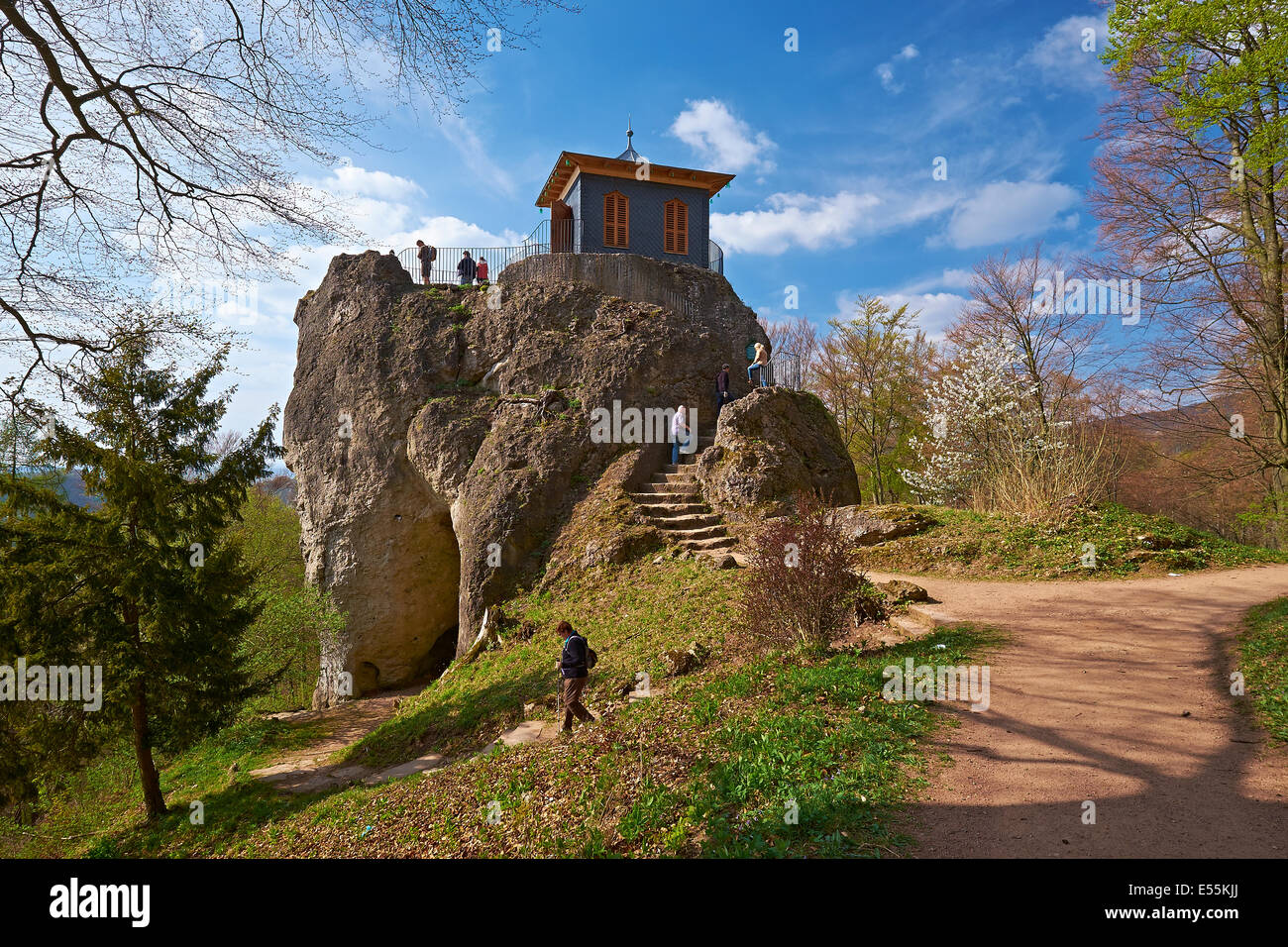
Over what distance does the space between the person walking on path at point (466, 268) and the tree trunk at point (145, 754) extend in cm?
1652

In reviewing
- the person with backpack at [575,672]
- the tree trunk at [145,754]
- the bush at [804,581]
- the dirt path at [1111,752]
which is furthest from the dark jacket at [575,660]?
the tree trunk at [145,754]

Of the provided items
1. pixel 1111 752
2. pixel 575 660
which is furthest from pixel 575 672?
pixel 1111 752

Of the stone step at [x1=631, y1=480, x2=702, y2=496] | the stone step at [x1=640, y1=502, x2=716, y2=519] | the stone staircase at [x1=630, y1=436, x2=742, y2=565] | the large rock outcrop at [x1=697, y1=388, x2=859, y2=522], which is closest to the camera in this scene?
the stone staircase at [x1=630, y1=436, x2=742, y2=565]

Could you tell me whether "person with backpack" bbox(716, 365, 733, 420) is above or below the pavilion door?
below

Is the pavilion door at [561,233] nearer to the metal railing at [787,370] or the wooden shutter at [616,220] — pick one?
the wooden shutter at [616,220]

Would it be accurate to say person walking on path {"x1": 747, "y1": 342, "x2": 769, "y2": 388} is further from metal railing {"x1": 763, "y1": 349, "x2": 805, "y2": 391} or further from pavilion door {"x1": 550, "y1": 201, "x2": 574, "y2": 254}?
pavilion door {"x1": 550, "y1": 201, "x2": 574, "y2": 254}

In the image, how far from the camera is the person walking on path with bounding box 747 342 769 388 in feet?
58.3

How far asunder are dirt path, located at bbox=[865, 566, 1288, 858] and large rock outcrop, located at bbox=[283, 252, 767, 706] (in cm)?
1097

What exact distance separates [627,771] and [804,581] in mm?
3249

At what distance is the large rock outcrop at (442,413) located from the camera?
17.2 meters

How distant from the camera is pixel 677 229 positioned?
24.3 metres

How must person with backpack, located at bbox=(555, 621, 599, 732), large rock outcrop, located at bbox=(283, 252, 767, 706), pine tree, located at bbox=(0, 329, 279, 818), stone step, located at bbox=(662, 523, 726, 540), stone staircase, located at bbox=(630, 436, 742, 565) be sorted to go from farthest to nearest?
large rock outcrop, located at bbox=(283, 252, 767, 706)
stone step, located at bbox=(662, 523, 726, 540)
stone staircase, located at bbox=(630, 436, 742, 565)
pine tree, located at bbox=(0, 329, 279, 818)
person with backpack, located at bbox=(555, 621, 599, 732)

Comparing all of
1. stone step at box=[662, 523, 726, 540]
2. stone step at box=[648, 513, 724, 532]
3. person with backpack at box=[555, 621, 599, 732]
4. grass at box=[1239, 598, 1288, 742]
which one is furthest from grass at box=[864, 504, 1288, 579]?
person with backpack at box=[555, 621, 599, 732]
